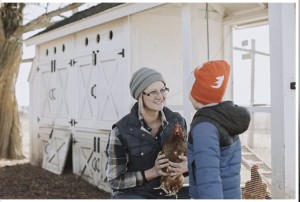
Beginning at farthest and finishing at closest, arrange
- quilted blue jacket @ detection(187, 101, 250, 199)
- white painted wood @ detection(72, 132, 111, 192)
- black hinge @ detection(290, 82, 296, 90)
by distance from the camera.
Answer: white painted wood @ detection(72, 132, 111, 192), black hinge @ detection(290, 82, 296, 90), quilted blue jacket @ detection(187, 101, 250, 199)

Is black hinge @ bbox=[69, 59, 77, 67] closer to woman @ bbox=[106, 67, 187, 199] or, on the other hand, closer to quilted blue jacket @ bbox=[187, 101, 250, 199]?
woman @ bbox=[106, 67, 187, 199]

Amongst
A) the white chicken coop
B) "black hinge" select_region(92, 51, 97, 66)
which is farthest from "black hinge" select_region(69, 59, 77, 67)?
"black hinge" select_region(92, 51, 97, 66)

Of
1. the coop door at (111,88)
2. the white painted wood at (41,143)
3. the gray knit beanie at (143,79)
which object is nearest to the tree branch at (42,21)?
the white painted wood at (41,143)

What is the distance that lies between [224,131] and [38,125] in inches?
354

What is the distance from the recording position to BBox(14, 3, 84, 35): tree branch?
11.3 metres

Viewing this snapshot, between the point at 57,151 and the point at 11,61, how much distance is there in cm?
320

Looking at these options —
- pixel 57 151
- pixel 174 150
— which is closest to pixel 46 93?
pixel 57 151

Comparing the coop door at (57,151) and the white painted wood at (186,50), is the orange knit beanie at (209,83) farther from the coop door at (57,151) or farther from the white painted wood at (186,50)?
the coop door at (57,151)

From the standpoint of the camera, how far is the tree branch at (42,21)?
37.1 ft

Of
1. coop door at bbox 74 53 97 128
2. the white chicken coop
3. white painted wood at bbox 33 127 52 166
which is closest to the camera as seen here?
the white chicken coop

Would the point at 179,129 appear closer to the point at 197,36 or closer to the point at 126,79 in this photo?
the point at 126,79

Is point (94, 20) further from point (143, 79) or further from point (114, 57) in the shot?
point (143, 79)

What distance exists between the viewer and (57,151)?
962 cm

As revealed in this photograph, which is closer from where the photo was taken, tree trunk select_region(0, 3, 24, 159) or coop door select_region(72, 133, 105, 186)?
coop door select_region(72, 133, 105, 186)
